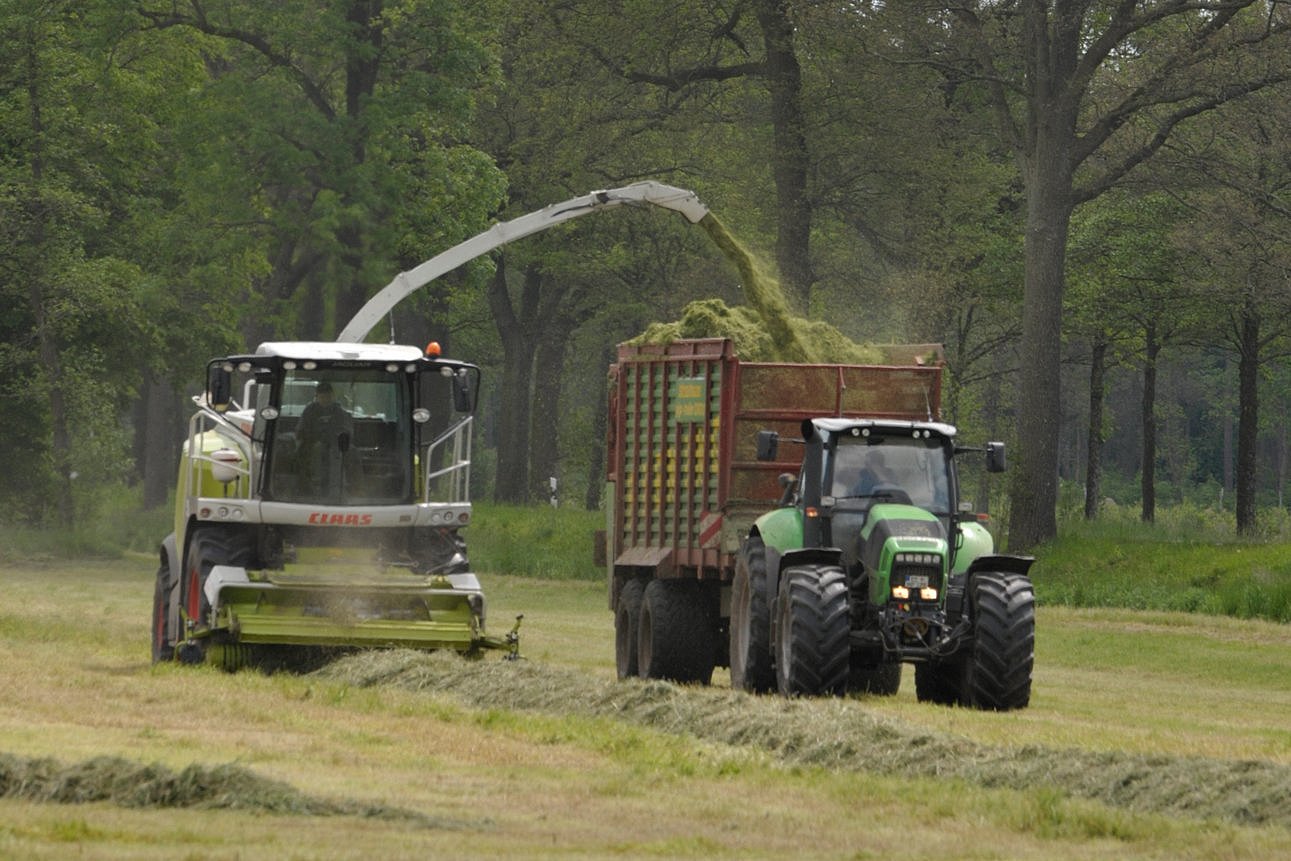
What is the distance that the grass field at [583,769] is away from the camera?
412 inches

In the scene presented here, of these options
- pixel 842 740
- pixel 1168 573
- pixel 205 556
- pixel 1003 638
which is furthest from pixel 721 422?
pixel 1168 573

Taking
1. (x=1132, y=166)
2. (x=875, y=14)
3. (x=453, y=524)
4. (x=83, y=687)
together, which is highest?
(x=875, y=14)

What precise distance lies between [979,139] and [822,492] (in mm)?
29597

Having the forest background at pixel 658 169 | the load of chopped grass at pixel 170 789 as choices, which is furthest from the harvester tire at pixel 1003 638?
the forest background at pixel 658 169

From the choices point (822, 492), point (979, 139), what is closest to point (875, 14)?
point (979, 139)

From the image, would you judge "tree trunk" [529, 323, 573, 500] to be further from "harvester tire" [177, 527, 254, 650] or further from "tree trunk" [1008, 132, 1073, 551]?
"harvester tire" [177, 527, 254, 650]

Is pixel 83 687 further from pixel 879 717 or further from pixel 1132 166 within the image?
pixel 1132 166

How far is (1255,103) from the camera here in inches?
1396

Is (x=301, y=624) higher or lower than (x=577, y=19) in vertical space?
lower

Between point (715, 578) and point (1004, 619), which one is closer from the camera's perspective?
point (1004, 619)

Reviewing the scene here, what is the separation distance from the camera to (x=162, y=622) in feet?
69.4

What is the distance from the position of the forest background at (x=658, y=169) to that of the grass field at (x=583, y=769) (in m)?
17.0

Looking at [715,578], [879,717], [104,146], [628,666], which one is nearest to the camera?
[879,717]

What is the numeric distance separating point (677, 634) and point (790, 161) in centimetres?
2279
